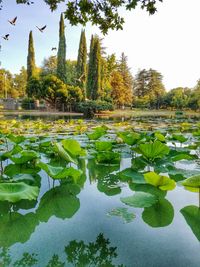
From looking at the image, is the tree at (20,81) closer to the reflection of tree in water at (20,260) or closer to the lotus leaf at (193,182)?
the lotus leaf at (193,182)

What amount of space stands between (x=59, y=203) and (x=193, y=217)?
1021mm

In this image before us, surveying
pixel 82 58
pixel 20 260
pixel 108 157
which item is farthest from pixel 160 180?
pixel 82 58

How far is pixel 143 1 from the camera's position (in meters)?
3.21

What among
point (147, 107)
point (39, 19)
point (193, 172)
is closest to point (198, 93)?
point (147, 107)

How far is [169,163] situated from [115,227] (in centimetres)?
171

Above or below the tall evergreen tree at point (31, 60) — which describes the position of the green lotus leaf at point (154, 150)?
below

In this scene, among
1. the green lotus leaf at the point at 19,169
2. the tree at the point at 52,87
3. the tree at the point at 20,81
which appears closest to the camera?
the green lotus leaf at the point at 19,169

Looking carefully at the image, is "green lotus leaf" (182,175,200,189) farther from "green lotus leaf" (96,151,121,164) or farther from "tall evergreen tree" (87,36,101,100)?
"tall evergreen tree" (87,36,101,100)

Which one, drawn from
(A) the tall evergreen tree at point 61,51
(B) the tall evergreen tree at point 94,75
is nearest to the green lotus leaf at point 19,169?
(B) the tall evergreen tree at point 94,75

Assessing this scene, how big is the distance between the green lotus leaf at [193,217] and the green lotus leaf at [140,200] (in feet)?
0.77

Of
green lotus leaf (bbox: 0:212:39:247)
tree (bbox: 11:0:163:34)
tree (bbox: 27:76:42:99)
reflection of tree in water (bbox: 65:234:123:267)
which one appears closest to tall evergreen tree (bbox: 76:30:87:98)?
tree (bbox: 27:76:42:99)

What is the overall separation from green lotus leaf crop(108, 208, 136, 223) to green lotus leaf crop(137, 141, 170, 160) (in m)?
1.18

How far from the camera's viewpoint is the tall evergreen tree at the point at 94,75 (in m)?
24.6

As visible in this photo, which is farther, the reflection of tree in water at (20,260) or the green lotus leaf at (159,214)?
the green lotus leaf at (159,214)
